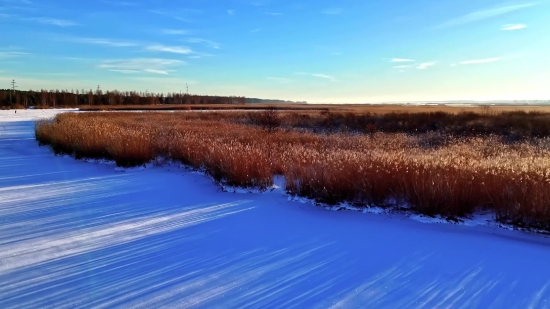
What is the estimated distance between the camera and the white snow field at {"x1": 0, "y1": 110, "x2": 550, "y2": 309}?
3.07 metres

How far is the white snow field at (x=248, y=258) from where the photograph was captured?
307cm

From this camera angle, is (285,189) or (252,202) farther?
(285,189)

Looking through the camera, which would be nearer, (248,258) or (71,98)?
(248,258)

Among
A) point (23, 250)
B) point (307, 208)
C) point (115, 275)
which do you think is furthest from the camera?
point (307, 208)

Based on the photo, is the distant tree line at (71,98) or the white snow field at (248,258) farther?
the distant tree line at (71,98)

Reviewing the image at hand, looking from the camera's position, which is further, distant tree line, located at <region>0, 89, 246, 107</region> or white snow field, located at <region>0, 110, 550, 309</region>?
distant tree line, located at <region>0, 89, 246, 107</region>

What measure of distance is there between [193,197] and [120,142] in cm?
504

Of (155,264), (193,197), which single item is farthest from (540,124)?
(155,264)

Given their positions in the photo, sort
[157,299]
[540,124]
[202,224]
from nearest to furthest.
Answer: [157,299] → [202,224] → [540,124]

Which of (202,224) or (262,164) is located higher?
(262,164)

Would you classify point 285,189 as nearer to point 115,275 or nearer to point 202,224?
point 202,224

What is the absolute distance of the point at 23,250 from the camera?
13.3 ft

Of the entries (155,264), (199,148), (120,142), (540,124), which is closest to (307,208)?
(155,264)

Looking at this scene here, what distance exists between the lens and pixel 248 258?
12.7ft
